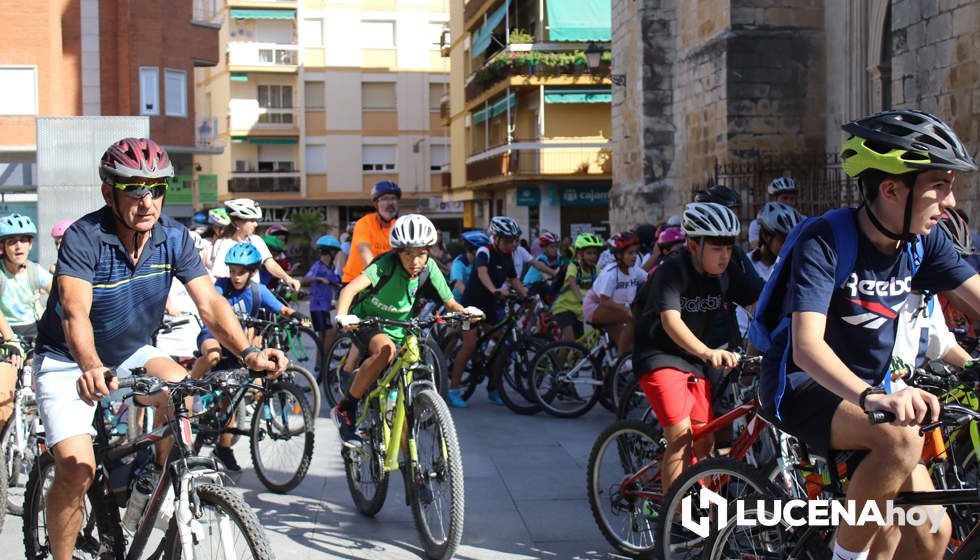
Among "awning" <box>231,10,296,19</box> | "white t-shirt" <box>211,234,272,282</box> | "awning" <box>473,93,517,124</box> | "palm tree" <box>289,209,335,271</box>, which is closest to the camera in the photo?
"white t-shirt" <box>211,234,272,282</box>

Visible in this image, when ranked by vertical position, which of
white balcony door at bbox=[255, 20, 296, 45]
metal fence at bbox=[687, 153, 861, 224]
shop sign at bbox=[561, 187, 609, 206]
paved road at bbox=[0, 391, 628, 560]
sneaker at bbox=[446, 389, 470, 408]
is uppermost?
white balcony door at bbox=[255, 20, 296, 45]

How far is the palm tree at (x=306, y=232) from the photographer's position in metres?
49.1

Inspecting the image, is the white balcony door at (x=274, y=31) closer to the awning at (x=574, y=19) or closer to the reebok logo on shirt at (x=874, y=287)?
the awning at (x=574, y=19)

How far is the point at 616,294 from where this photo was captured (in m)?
11.3

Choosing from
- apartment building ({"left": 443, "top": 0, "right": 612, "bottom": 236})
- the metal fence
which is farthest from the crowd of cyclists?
apartment building ({"left": 443, "top": 0, "right": 612, "bottom": 236})

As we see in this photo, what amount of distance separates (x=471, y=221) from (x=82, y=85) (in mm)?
21560

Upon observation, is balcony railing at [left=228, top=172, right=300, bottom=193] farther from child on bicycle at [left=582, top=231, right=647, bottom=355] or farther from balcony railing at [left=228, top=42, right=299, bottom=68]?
child on bicycle at [left=582, top=231, right=647, bottom=355]

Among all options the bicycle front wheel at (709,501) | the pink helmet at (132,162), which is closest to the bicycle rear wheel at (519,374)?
the bicycle front wheel at (709,501)

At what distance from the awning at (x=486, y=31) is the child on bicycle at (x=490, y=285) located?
96.7 ft

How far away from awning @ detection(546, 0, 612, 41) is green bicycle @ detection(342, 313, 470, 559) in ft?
107

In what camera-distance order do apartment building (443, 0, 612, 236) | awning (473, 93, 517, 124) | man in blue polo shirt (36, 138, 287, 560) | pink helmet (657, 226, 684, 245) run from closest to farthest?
man in blue polo shirt (36, 138, 287, 560) < pink helmet (657, 226, 684, 245) < apartment building (443, 0, 612, 236) < awning (473, 93, 517, 124)

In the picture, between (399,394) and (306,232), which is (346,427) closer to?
(399,394)

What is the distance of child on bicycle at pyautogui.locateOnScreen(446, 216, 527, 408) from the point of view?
1212 cm

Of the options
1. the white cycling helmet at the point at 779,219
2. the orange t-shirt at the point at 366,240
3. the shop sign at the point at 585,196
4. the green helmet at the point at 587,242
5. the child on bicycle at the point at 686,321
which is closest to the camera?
the child on bicycle at the point at 686,321
